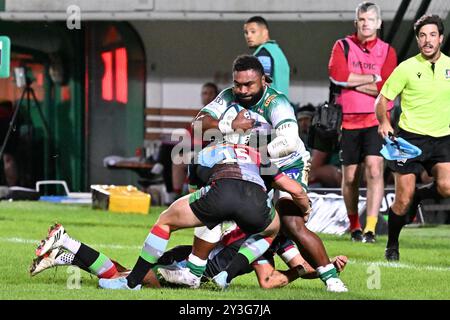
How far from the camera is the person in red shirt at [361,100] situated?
15.1 metres

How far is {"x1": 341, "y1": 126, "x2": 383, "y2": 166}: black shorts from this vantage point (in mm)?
15086

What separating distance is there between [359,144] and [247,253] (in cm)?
497

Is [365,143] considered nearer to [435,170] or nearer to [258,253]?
[435,170]

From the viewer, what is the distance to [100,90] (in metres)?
22.2

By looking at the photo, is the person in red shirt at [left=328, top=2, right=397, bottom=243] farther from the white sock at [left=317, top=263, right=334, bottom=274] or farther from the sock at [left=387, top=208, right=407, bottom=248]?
the white sock at [left=317, top=263, right=334, bottom=274]

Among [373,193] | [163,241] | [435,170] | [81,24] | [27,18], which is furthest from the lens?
[81,24]

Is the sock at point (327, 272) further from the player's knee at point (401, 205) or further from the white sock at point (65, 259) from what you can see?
the player's knee at point (401, 205)

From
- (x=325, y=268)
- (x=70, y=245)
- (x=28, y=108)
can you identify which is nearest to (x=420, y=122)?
(x=325, y=268)

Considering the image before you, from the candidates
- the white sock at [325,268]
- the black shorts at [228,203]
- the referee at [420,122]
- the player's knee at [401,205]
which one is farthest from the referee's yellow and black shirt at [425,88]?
the black shorts at [228,203]

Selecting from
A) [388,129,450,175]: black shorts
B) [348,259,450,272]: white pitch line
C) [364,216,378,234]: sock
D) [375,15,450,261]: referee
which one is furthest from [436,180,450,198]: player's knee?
[364,216,378,234]: sock

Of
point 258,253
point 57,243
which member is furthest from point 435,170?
point 57,243

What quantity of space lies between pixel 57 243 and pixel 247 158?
1.49 meters

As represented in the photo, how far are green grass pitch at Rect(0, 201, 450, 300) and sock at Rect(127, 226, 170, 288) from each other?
153mm

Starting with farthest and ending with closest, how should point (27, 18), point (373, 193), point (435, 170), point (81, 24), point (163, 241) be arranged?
1. point (81, 24)
2. point (27, 18)
3. point (373, 193)
4. point (435, 170)
5. point (163, 241)
